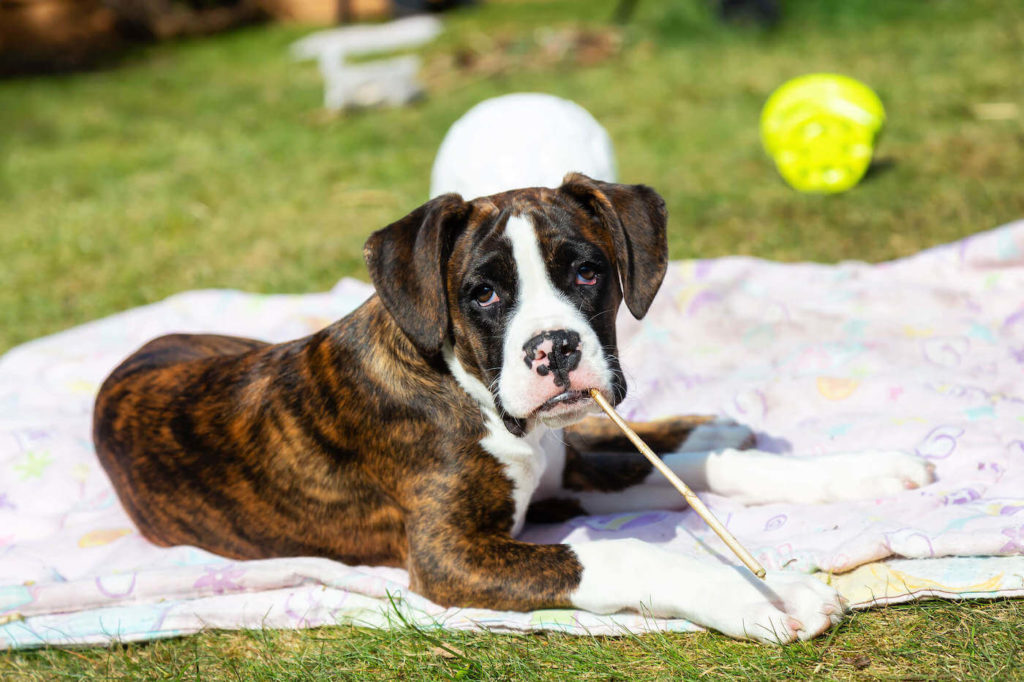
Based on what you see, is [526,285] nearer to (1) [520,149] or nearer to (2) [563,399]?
(2) [563,399]

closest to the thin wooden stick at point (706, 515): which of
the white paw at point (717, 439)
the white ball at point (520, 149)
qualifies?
the white paw at point (717, 439)

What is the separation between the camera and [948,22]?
459 inches

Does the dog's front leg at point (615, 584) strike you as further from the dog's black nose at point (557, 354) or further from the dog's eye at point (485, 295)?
the dog's eye at point (485, 295)

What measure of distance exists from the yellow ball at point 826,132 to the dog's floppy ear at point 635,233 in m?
4.07

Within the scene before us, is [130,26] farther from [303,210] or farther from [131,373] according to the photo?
[131,373]

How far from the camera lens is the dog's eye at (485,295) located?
322 centimetres

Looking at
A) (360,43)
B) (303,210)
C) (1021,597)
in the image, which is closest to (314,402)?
(1021,597)

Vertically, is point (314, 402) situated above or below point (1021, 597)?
above

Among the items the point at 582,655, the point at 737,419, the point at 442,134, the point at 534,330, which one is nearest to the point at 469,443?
the point at 534,330

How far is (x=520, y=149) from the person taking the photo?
4.99m

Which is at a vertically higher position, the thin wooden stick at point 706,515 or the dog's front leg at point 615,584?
the thin wooden stick at point 706,515

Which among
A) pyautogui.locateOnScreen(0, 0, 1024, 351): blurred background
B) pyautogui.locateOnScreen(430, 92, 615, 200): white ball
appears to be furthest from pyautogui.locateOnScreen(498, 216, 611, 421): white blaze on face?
pyautogui.locateOnScreen(0, 0, 1024, 351): blurred background

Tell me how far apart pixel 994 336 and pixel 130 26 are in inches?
653

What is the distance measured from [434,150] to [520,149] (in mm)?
4557
